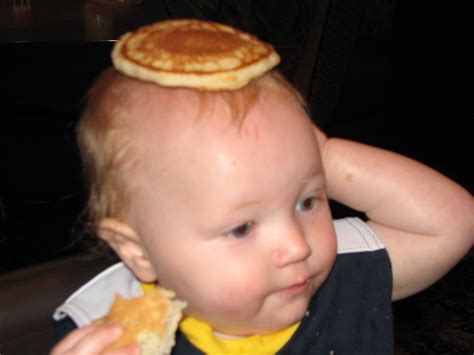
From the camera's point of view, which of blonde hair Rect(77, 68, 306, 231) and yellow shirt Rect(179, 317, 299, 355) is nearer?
blonde hair Rect(77, 68, 306, 231)

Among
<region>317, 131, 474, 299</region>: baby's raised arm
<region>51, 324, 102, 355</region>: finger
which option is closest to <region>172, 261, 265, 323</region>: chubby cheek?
<region>51, 324, 102, 355</region>: finger

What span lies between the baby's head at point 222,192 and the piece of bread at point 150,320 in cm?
3

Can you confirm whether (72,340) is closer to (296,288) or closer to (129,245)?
(129,245)

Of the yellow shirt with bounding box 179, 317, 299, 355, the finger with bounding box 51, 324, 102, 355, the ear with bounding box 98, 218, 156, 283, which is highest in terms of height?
the ear with bounding box 98, 218, 156, 283

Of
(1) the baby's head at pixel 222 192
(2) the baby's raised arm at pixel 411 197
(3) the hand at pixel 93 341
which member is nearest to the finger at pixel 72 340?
(3) the hand at pixel 93 341

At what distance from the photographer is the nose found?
0.65m

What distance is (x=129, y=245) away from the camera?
0.74 m

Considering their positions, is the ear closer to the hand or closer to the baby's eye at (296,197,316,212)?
the hand

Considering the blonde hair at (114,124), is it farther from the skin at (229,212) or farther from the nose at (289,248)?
the nose at (289,248)

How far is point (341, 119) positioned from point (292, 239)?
231 cm

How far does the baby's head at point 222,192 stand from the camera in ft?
2.10

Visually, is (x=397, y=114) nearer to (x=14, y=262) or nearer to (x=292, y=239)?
(x=14, y=262)

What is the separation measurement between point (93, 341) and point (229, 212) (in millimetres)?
217

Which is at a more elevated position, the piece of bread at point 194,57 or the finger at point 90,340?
the piece of bread at point 194,57
